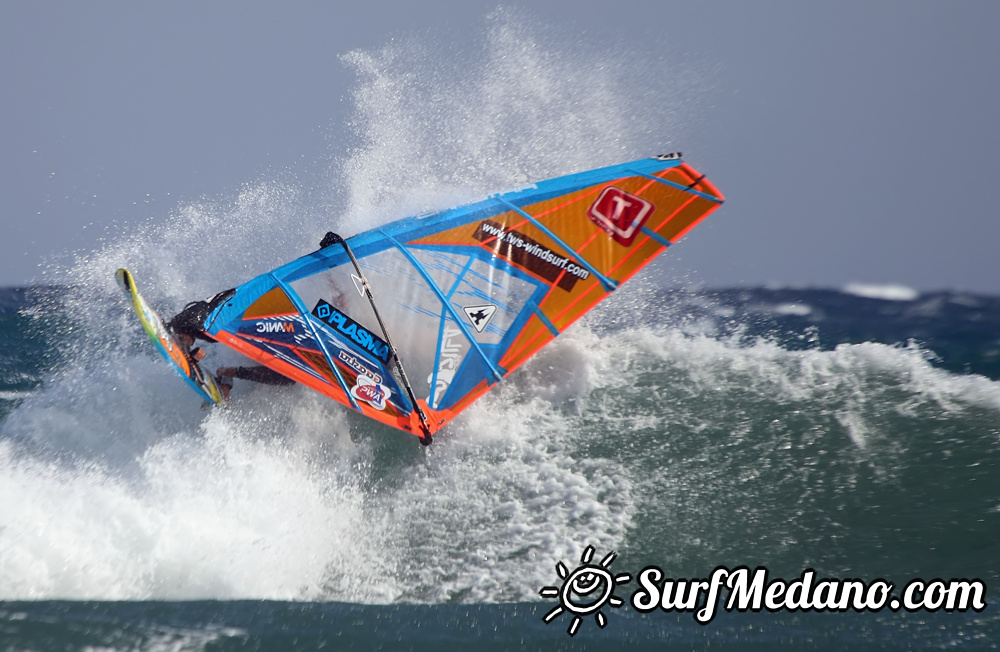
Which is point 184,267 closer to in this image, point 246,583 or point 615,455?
point 246,583

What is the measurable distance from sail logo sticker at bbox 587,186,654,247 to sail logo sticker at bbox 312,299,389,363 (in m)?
1.96

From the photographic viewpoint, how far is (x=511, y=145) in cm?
761

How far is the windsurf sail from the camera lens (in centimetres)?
551

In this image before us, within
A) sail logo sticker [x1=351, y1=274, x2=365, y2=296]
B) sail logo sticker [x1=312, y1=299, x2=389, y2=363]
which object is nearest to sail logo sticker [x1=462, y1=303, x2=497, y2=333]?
sail logo sticker [x1=312, y1=299, x2=389, y2=363]

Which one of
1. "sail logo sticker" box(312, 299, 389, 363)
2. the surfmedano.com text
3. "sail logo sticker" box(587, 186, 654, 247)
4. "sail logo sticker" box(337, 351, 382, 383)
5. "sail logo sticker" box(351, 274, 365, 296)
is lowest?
the surfmedano.com text

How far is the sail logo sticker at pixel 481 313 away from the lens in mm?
5664

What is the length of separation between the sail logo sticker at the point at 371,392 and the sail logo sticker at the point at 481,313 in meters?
0.87

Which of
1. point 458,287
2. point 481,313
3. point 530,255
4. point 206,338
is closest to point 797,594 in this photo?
point 481,313

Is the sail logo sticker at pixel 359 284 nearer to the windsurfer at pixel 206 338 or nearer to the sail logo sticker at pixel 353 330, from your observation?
the sail logo sticker at pixel 353 330

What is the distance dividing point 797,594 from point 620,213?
302 cm

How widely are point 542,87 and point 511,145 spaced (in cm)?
86

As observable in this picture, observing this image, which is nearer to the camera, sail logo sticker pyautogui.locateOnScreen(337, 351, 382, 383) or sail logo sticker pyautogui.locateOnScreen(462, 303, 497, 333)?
sail logo sticker pyautogui.locateOnScreen(337, 351, 382, 383)

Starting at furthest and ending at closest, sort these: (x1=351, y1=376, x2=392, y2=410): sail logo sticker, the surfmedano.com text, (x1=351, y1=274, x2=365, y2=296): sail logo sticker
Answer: (x1=351, y1=274, x2=365, y2=296): sail logo sticker < (x1=351, y1=376, x2=392, y2=410): sail logo sticker < the surfmedano.com text

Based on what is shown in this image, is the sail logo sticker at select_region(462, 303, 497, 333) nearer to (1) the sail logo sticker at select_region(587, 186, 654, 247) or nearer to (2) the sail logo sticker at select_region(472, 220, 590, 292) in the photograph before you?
(2) the sail logo sticker at select_region(472, 220, 590, 292)
